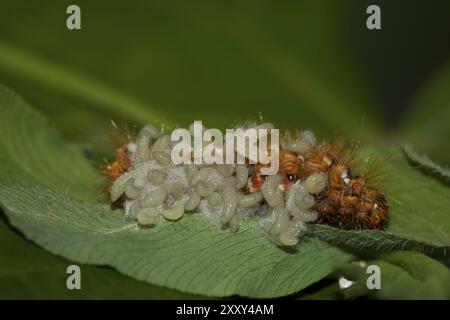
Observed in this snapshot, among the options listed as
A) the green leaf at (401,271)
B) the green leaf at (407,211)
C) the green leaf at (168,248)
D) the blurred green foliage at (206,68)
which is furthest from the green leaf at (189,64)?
the green leaf at (401,271)

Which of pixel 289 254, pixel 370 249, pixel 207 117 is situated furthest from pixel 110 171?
pixel 207 117

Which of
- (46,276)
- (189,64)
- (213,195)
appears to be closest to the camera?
(46,276)

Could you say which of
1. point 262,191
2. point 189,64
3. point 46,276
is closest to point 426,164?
point 262,191

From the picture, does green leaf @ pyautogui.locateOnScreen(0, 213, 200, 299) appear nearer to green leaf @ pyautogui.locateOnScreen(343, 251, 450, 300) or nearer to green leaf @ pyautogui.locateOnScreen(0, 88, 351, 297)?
green leaf @ pyautogui.locateOnScreen(0, 88, 351, 297)

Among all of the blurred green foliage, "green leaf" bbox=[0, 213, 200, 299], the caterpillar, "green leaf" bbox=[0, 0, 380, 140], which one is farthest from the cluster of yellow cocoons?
"green leaf" bbox=[0, 0, 380, 140]

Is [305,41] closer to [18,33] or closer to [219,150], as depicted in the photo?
[18,33]

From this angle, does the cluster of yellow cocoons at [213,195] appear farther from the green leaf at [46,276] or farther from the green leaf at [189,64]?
the green leaf at [189,64]

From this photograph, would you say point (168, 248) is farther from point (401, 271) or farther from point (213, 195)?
point (401, 271)

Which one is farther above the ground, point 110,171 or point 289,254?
point 110,171
